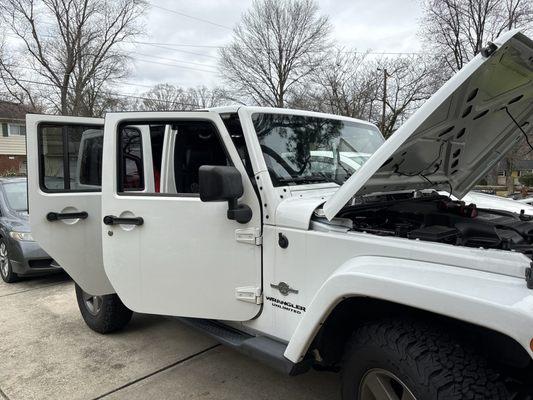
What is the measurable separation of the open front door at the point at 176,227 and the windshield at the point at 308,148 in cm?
23

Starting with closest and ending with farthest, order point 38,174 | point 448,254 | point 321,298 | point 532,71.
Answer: point 448,254
point 321,298
point 532,71
point 38,174

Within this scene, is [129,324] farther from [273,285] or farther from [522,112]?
[522,112]

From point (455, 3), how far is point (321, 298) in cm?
2439

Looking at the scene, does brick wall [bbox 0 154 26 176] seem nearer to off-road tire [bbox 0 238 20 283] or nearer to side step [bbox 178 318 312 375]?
off-road tire [bbox 0 238 20 283]

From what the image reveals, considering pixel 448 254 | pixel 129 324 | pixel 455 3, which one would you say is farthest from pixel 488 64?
pixel 455 3

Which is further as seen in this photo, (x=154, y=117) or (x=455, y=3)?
(x=455, y=3)

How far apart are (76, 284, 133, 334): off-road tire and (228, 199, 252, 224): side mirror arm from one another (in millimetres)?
1942

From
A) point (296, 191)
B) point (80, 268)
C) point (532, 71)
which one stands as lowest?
point (80, 268)

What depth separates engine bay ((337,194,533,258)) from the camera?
215 cm

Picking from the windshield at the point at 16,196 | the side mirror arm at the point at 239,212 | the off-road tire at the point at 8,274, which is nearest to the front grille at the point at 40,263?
the off-road tire at the point at 8,274

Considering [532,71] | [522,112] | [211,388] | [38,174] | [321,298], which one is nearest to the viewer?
[321,298]

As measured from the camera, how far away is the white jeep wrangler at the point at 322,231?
71.8 inches

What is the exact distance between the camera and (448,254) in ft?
6.24

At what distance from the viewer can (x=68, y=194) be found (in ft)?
12.3
